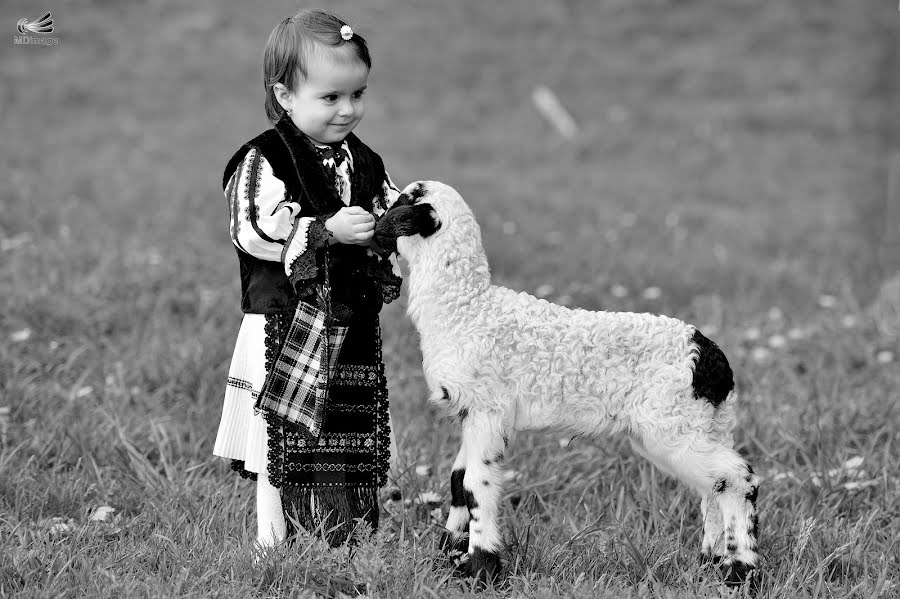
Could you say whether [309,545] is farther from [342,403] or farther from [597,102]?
[597,102]

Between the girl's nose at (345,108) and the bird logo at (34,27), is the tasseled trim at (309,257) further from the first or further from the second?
the bird logo at (34,27)

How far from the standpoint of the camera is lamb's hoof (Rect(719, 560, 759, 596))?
9.66ft

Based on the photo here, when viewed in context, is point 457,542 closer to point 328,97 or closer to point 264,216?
point 264,216

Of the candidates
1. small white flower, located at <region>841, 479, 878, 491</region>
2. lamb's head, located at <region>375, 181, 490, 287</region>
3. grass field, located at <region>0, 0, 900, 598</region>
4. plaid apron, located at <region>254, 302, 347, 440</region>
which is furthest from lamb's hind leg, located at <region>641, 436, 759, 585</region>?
plaid apron, located at <region>254, 302, 347, 440</region>

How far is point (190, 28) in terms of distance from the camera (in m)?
11.2

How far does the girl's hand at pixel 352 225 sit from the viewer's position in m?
2.83

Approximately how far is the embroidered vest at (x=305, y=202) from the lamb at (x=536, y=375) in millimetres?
199

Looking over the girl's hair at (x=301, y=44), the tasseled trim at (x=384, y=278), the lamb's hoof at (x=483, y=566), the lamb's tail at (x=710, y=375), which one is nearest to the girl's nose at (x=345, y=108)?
the girl's hair at (x=301, y=44)

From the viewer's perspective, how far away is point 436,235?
2.89 m

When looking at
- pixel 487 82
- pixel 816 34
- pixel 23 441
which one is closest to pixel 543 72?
pixel 487 82

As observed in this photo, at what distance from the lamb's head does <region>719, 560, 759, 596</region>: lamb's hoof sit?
114 cm

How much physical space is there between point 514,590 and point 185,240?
13.3ft

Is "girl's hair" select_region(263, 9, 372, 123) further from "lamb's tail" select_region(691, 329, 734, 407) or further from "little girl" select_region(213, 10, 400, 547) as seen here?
"lamb's tail" select_region(691, 329, 734, 407)

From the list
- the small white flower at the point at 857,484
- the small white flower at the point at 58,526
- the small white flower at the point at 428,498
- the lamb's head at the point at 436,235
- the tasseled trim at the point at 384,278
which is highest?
the lamb's head at the point at 436,235
